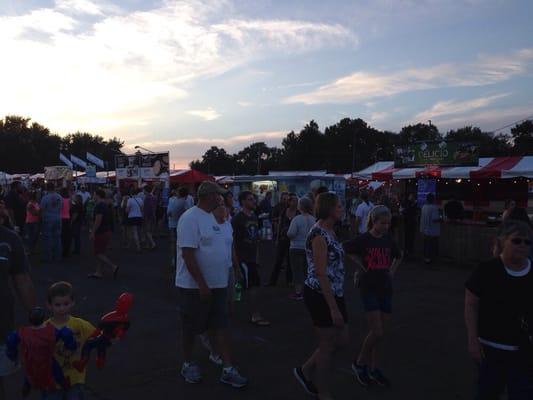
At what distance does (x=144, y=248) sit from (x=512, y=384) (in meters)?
13.0

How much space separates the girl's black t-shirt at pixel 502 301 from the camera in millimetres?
3021

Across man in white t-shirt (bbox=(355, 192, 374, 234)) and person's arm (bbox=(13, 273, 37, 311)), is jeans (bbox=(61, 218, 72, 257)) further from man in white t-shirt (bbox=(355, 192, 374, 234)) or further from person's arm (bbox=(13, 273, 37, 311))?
person's arm (bbox=(13, 273, 37, 311))

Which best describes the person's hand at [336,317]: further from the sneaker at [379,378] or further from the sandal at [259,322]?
the sandal at [259,322]

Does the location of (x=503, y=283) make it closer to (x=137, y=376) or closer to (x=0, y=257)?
(x=0, y=257)

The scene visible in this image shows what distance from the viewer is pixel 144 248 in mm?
15055

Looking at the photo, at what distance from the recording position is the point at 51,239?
12.0m

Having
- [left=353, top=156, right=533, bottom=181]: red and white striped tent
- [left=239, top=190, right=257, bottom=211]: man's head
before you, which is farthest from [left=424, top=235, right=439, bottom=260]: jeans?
[left=239, top=190, right=257, bottom=211]: man's head

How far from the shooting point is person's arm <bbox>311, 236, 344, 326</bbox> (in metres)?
3.83

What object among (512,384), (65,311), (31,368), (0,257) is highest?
(0,257)

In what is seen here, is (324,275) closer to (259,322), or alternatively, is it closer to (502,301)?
(502,301)

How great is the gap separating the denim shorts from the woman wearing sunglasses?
57.1 inches

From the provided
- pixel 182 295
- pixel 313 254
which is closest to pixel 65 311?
pixel 182 295

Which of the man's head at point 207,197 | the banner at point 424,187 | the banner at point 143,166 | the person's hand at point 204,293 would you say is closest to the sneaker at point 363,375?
the person's hand at point 204,293

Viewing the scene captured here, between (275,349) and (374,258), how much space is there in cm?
172
